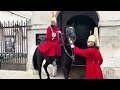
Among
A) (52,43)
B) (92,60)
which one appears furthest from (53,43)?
(92,60)

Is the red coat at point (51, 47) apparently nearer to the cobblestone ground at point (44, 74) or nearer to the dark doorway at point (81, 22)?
the cobblestone ground at point (44, 74)

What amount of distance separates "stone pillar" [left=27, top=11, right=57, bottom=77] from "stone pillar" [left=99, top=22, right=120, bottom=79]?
2275 millimetres

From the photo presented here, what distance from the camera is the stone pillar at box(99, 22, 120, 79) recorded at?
9.82 meters

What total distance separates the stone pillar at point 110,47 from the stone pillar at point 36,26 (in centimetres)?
228

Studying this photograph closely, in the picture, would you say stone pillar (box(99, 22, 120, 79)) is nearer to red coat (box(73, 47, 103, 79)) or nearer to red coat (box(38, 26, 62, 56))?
red coat (box(38, 26, 62, 56))

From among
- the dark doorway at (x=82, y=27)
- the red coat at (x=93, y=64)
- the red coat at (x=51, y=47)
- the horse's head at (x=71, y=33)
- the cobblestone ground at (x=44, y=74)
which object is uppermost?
the dark doorway at (x=82, y=27)

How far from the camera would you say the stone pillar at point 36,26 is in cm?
1048

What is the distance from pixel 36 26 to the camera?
34.9ft

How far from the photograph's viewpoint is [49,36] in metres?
7.87

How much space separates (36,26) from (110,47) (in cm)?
316

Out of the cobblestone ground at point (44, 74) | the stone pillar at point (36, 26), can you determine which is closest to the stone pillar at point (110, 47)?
the cobblestone ground at point (44, 74)

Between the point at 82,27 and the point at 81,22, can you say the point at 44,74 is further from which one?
the point at 81,22
